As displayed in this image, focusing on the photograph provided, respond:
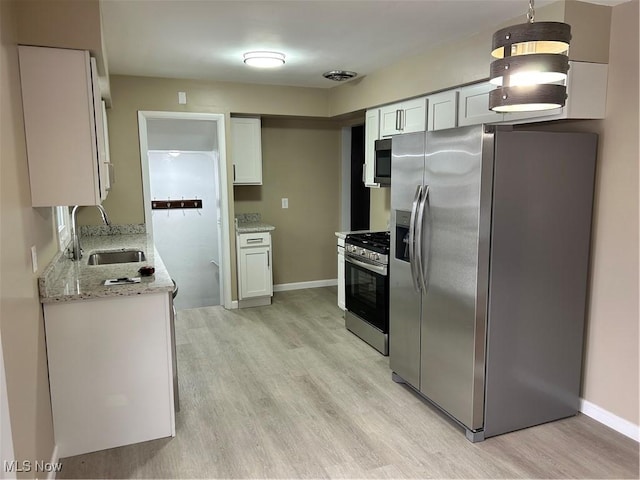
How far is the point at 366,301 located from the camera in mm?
3982

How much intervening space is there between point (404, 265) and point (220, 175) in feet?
8.75

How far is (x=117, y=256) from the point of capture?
12.6 ft

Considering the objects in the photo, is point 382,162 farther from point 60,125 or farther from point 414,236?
point 60,125

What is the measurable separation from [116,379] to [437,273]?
193cm

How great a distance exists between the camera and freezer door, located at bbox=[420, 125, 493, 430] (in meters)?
2.41

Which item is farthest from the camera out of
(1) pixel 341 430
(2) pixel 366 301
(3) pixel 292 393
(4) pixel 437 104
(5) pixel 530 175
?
(2) pixel 366 301

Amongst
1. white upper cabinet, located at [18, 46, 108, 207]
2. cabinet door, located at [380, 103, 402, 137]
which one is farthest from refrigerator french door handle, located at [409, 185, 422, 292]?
white upper cabinet, located at [18, 46, 108, 207]

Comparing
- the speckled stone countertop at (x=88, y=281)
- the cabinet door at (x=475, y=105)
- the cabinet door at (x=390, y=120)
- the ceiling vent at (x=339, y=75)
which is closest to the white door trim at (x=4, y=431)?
the speckled stone countertop at (x=88, y=281)

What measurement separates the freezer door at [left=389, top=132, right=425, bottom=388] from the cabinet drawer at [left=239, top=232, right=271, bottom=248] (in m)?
2.19

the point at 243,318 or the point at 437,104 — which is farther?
the point at 243,318

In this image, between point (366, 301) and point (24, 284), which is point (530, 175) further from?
point (24, 284)

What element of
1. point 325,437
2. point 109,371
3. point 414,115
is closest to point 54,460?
point 109,371

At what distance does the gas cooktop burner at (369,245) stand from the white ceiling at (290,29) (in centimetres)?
155

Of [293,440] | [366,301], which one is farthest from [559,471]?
[366,301]
